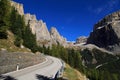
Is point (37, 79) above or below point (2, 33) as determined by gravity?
below

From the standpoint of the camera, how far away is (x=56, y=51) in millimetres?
131125

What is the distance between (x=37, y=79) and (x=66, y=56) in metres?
100

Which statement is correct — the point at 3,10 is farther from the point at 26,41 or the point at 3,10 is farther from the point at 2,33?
the point at 26,41

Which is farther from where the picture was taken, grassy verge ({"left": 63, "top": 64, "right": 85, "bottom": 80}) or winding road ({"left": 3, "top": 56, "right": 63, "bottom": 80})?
grassy verge ({"left": 63, "top": 64, "right": 85, "bottom": 80})

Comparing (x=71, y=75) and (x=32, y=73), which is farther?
(x=71, y=75)

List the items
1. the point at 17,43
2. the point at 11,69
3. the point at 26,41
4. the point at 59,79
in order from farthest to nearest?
the point at 26,41
the point at 17,43
the point at 11,69
the point at 59,79

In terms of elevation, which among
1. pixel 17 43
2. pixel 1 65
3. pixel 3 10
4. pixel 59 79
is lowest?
pixel 59 79

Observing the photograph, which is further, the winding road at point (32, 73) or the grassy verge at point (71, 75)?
the grassy verge at point (71, 75)

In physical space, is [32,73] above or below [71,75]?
above

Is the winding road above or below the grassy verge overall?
above

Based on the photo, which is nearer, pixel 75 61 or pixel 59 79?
pixel 59 79

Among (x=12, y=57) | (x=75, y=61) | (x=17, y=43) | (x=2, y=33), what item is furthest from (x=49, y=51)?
(x=12, y=57)

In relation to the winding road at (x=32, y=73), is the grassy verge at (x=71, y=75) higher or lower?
lower

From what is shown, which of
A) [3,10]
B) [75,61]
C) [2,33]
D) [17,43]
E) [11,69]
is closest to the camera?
[11,69]
